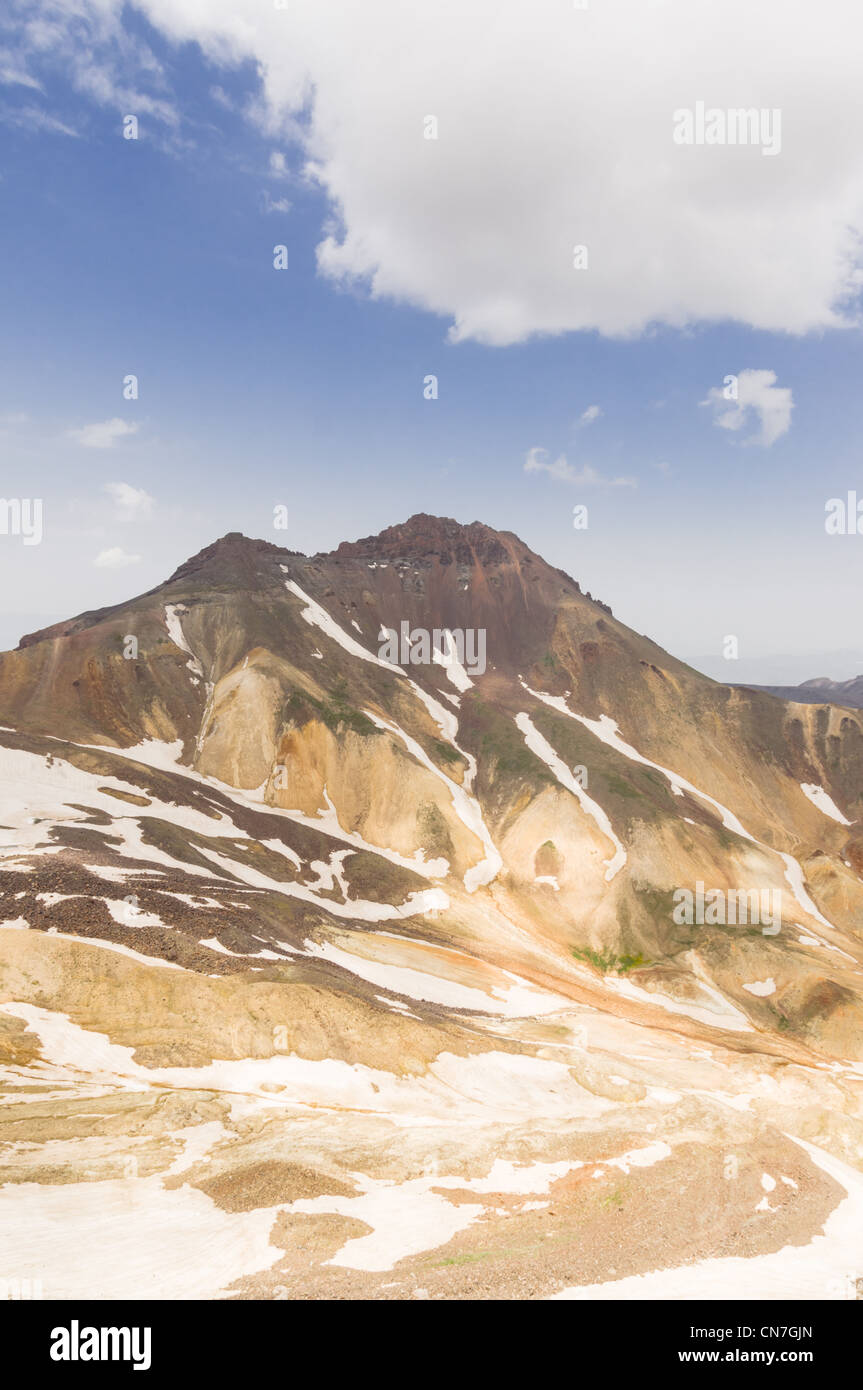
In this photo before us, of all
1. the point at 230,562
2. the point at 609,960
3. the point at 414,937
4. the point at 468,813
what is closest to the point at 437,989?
the point at 414,937

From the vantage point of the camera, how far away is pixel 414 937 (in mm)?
59750

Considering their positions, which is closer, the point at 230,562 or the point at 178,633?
the point at 178,633

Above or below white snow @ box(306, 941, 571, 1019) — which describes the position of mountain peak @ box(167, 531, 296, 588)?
above

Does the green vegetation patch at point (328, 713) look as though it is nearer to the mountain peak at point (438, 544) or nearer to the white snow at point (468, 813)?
the white snow at point (468, 813)

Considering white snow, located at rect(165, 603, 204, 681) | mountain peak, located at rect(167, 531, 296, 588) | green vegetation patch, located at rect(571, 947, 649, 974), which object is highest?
mountain peak, located at rect(167, 531, 296, 588)

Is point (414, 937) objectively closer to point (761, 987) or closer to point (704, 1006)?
point (704, 1006)

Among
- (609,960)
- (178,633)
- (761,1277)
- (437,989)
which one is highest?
(178,633)

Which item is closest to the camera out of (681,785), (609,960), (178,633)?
(609,960)

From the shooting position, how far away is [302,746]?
289 feet

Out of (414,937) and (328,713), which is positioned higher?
(328,713)

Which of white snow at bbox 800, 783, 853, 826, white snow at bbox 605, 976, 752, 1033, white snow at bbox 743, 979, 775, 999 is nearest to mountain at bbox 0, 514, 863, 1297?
white snow at bbox 605, 976, 752, 1033

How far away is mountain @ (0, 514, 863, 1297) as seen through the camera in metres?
20.8

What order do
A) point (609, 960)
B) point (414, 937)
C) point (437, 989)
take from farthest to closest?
point (609, 960) → point (414, 937) → point (437, 989)

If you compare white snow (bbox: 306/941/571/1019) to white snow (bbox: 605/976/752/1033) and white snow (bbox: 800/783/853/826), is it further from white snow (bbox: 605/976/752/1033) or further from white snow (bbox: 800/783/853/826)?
white snow (bbox: 800/783/853/826)
